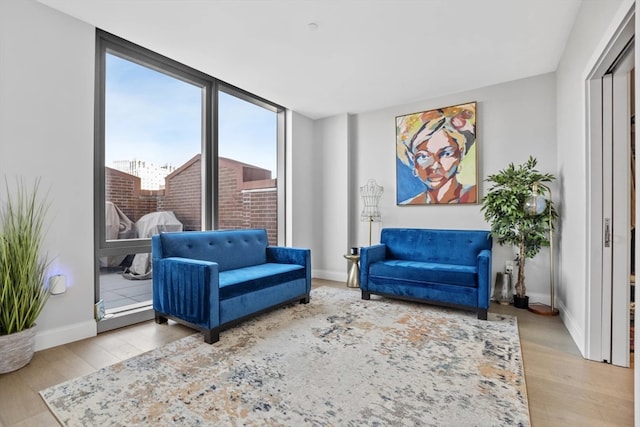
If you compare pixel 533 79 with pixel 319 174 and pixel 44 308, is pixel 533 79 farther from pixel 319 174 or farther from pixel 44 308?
pixel 44 308

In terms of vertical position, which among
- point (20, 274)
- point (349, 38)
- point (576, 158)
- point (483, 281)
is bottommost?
point (483, 281)

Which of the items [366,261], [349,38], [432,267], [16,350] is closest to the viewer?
[16,350]

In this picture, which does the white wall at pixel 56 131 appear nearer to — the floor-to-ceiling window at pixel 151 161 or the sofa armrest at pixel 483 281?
the floor-to-ceiling window at pixel 151 161

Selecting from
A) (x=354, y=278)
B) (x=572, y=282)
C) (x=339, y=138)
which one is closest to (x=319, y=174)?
(x=339, y=138)

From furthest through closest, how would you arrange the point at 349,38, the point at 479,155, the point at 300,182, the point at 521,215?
the point at 300,182, the point at 479,155, the point at 521,215, the point at 349,38

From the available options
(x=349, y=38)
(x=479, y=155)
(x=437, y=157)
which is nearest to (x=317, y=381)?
(x=349, y=38)

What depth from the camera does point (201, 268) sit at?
2.44 m

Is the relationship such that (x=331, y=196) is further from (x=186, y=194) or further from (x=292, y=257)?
(x=186, y=194)

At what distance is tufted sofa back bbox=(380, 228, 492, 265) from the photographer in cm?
352

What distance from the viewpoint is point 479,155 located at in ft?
12.7

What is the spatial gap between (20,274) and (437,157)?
168 inches

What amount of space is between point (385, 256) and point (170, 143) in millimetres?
2925

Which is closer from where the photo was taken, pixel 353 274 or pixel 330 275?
pixel 353 274

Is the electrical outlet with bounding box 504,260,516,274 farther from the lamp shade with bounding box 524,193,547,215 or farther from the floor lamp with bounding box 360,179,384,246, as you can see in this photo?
the floor lamp with bounding box 360,179,384,246
